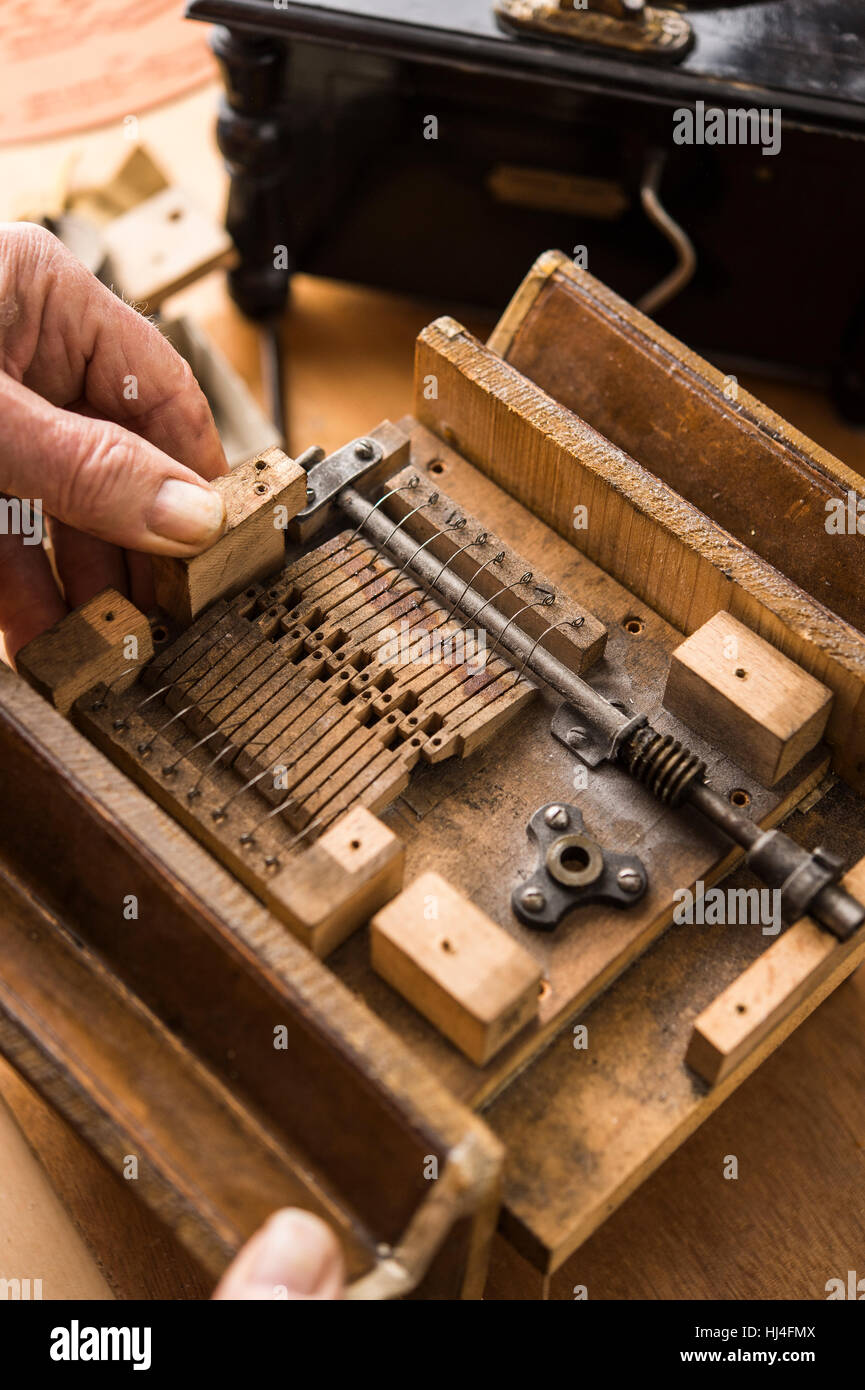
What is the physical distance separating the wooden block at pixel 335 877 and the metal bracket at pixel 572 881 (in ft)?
0.50

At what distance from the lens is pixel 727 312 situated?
8.46 feet

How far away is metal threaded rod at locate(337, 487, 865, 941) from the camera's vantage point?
4.97 feet

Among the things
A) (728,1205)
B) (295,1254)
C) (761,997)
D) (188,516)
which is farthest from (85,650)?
(728,1205)

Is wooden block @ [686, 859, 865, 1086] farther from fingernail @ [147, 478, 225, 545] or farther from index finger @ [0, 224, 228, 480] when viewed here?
index finger @ [0, 224, 228, 480]

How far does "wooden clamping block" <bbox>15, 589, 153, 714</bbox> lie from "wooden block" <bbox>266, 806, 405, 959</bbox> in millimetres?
323

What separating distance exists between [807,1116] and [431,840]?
2.11ft

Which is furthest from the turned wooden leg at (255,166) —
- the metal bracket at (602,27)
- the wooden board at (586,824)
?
the wooden board at (586,824)

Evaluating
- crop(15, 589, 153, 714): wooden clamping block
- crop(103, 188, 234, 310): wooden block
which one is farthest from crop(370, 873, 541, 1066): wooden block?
crop(103, 188, 234, 310): wooden block

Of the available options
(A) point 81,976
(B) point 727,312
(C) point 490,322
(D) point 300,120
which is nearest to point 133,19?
(D) point 300,120

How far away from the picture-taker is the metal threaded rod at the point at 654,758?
1515mm

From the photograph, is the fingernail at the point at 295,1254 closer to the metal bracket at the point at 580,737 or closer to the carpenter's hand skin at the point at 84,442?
the metal bracket at the point at 580,737

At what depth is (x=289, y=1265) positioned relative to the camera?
1.28m

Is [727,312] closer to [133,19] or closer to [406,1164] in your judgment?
[133,19]

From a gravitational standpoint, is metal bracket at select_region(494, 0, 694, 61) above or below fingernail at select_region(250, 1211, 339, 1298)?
above
